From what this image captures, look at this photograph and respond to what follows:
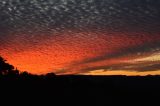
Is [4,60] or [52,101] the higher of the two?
[4,60]

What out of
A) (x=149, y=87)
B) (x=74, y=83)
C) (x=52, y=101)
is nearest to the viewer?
(x=52, y=101)

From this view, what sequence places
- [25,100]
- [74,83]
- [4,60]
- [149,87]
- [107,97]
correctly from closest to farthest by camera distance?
1. [25,100]
2. [4,60]
3. [74,83]
4. [107,97]
5. [149,87]

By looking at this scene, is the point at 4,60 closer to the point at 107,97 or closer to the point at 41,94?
the point at 41,94

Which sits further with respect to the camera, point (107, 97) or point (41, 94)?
point (107, 97)

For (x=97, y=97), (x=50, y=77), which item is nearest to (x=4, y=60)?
(x=50, y=77)

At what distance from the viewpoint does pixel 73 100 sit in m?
56.6

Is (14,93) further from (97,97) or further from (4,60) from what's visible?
(97,97)

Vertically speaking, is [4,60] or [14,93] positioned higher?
[4,60]

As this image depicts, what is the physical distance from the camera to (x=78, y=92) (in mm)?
63906

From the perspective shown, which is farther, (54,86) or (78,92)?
(78,92)

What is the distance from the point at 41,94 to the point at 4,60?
39.5 feet

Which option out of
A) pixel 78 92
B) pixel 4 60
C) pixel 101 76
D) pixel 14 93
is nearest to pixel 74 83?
pixel 78 92

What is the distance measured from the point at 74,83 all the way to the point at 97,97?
207 inches

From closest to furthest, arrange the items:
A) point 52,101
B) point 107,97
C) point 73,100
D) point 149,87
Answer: point 52,101
point 73,100
point 107,97
point 149,87
